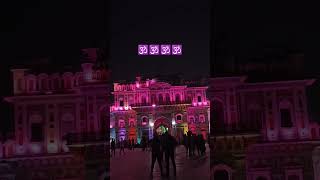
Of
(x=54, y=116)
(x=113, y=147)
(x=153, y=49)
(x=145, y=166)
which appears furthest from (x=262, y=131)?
(x=54, y=116)

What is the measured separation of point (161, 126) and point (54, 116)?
975mm

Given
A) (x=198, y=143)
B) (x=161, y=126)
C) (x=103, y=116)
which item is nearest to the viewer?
(x=198, y=143)

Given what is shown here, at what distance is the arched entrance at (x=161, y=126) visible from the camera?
14.1 feet

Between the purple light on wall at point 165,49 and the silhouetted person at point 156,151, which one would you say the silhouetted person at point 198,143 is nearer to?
the silhouetted person at point 156,151

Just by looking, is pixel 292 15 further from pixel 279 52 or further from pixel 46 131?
pixel 46 131

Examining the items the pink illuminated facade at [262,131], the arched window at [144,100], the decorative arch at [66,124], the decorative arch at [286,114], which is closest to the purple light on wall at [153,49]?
the arched window at [144,100]

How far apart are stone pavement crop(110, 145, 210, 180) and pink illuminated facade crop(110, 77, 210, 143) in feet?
0.48

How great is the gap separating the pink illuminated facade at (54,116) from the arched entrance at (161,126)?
0.45 m

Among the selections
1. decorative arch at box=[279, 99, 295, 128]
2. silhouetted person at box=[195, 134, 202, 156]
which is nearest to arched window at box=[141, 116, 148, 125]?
silhouetted person at box=[195, 134, 202, 156]

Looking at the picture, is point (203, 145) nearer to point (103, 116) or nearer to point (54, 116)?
point (103, 116)

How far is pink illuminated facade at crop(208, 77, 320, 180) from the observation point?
4.35m

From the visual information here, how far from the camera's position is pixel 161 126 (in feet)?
14.1

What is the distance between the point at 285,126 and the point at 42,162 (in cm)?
220

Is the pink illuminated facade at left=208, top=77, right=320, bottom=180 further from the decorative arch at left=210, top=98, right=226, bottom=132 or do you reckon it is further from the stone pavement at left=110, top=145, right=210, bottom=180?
the stone pavement at left=110, top=145, right=210, bottom=180
